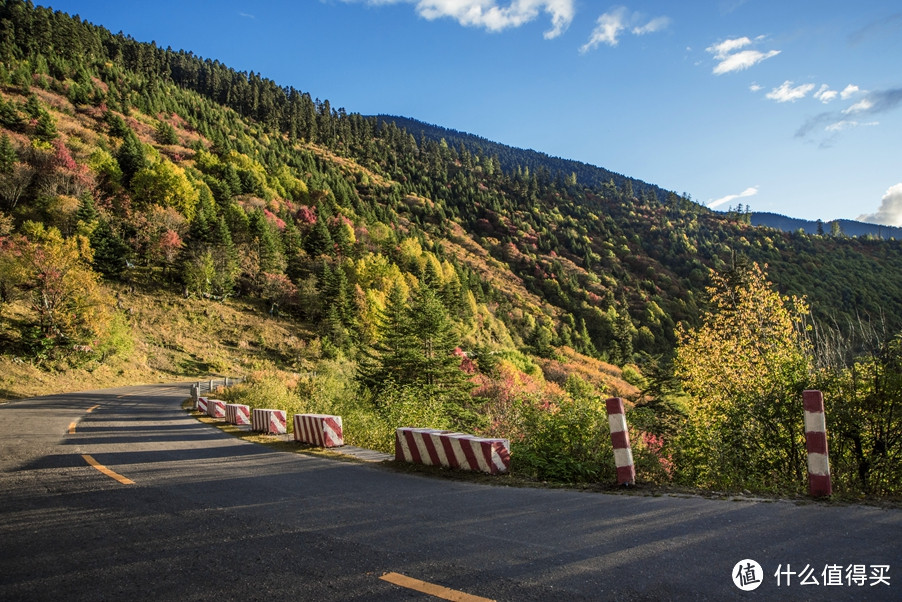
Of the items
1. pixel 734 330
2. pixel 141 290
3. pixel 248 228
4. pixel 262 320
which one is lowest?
pixel 734 330

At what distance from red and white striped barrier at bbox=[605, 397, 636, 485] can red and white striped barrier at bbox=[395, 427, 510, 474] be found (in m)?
1.73

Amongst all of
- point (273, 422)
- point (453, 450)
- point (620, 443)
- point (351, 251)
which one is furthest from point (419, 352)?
point (351, 251)

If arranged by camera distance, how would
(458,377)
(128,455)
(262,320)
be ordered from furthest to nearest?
1. (262,320)
2. (458,377)
3. (128,455)

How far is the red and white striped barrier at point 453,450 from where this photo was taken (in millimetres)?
6641

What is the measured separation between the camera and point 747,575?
9.43 ft

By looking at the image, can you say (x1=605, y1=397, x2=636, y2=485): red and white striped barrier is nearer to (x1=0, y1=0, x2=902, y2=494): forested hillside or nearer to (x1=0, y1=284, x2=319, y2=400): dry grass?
(x1=0, y1=0, x2=902, y2=494): forested hillside

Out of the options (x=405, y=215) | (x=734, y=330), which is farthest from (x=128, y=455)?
(x=405, y=215)

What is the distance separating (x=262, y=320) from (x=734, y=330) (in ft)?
160

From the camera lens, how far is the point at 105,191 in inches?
2429

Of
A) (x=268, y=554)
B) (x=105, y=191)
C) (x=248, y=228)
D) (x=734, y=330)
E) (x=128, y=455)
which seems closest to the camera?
(x=268, y=554)

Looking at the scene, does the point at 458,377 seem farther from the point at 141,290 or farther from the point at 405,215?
the point at 405,215

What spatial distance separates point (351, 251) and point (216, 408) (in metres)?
59.8

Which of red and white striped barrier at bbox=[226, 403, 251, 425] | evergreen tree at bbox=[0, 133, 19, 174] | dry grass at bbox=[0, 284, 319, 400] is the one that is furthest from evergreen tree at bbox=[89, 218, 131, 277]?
red and white striped barrier at bbox=[226, 403, 251, 425]

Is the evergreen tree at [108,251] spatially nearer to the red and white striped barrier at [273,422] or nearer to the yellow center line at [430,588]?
the red and white striped barrier at [273,422]
